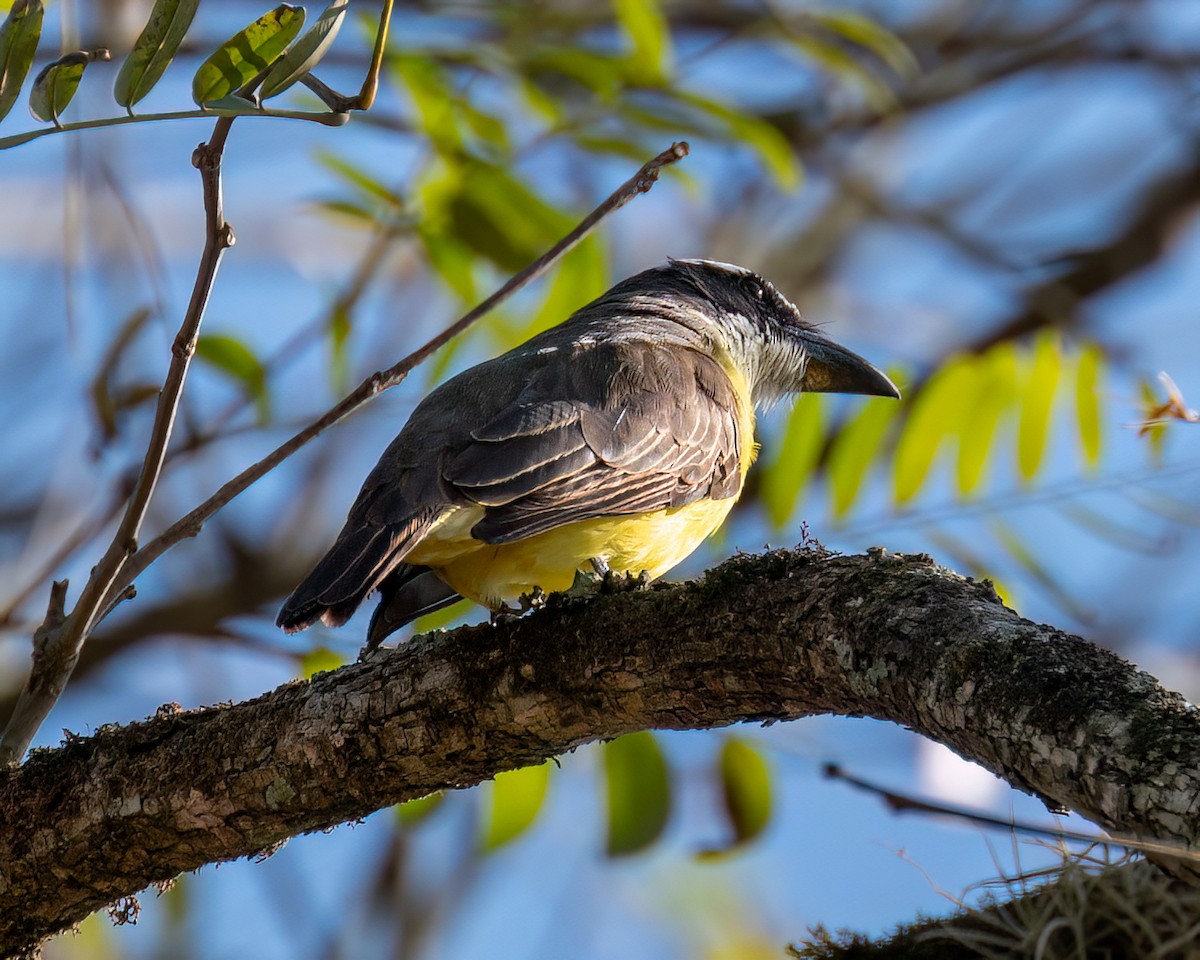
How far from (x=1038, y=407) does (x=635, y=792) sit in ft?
6.39

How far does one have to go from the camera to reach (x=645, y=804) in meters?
4.52

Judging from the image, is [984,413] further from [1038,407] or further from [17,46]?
[17,46]

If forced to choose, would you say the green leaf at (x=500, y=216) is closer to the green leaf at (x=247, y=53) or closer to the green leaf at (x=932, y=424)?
the green leaf at (x=932, y=424)

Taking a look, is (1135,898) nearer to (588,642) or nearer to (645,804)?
(588,642)

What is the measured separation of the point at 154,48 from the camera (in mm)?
2787

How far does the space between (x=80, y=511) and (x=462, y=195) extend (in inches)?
106

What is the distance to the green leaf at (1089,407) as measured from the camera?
468 centimetres

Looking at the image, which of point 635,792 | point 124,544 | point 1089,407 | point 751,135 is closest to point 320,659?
point 635,792

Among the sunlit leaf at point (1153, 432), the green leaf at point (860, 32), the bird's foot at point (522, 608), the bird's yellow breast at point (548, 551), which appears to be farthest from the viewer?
the green leaf at point (860, 32)

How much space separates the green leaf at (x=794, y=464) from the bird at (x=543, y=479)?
0.16 metres

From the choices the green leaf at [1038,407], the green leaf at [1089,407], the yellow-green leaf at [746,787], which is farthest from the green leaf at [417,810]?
the green leaf at [1089,407]

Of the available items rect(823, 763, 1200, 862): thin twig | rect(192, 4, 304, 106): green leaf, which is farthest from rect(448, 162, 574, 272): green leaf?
rect(823, 763, 1200, 862): thin twig

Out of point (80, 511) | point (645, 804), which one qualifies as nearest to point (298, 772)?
point (645, 804)

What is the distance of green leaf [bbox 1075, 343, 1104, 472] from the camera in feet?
15.3
